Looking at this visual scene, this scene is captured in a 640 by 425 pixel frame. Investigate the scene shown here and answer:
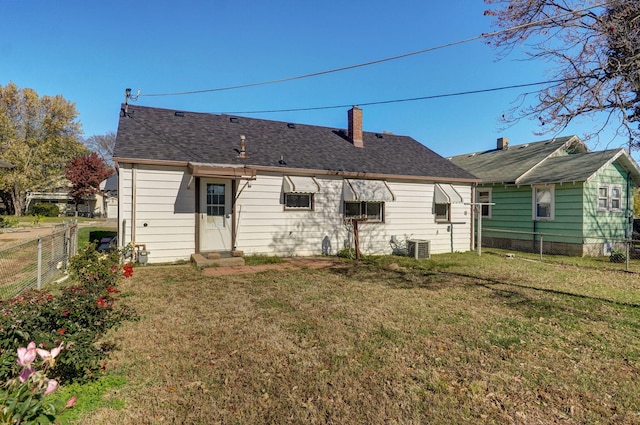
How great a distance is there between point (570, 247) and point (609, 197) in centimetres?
309

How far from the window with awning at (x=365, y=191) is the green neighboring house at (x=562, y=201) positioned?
5.37m

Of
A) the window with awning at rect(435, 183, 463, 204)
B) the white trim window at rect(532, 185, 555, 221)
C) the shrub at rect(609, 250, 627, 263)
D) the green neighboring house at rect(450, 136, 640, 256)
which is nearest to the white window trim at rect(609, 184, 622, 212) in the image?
the green neighboring house at rect(450, 136, 640, 256)

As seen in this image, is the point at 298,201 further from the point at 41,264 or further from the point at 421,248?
the point at 41,264

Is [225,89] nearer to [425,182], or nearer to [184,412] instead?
[425,182]

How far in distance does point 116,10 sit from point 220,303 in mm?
10984

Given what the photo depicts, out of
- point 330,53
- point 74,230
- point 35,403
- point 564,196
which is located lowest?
point 35,403

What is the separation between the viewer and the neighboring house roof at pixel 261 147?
31.8 feet

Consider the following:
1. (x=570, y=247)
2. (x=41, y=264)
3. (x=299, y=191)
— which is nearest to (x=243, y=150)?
(x=299, y=191)

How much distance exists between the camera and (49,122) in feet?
112

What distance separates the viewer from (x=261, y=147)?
11.4 m

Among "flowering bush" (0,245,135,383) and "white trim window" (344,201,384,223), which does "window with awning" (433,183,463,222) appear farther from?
"flowering bush" (0,245,135,383)

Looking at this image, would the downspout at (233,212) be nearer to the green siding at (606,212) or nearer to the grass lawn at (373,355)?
the grass lawn at (373,355)

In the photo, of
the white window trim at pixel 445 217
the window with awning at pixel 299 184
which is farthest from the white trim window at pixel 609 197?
the window with awning at pixel 299 184

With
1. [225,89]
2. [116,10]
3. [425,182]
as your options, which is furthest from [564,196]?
[116,10]
